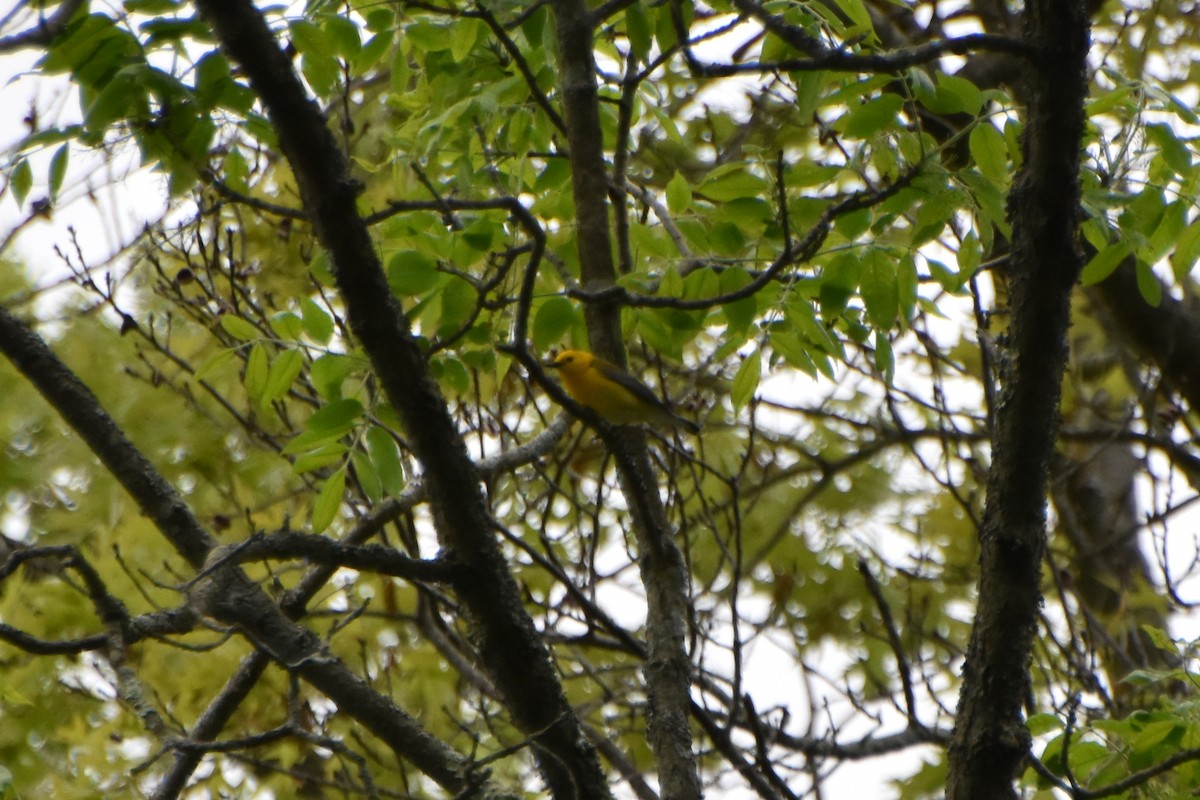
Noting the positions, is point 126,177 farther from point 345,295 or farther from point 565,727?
point 565,727

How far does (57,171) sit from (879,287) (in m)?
2.02

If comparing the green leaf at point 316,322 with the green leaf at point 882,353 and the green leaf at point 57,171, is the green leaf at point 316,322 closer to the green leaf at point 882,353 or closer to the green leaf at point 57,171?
the green leaf at point 57,171

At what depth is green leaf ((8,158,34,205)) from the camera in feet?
9.65

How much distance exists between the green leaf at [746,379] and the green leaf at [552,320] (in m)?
0.50

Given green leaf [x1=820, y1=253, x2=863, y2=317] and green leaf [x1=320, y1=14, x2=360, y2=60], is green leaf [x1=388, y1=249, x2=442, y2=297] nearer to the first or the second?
green leaf [x1=320, y1=14, x2=360, y2=60]

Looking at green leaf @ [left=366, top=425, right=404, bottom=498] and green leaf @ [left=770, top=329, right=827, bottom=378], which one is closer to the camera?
green leaf @ [left=366, top=425, right=404, bottom=498]

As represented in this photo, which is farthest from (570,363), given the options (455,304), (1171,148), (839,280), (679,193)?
(1171,148)

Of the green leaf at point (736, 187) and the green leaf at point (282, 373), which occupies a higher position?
the green leaf at point (736, 187)

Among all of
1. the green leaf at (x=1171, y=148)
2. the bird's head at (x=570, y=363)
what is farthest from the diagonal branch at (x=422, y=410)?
the bird's head at (x=570, y=363)

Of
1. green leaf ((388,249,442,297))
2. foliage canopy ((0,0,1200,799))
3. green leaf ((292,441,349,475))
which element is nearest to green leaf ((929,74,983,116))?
foliage canopy ((0,0,1200,799))

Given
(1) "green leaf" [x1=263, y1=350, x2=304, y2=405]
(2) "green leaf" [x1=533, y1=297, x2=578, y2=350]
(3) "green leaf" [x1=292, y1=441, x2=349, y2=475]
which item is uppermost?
(1) "green leaf" [x1=263, y1=350, x2=304, y2=405]

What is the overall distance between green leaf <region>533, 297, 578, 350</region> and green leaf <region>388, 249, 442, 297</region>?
292 millimetres

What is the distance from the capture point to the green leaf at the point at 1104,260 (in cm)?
293

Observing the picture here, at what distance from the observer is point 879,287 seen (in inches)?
121
